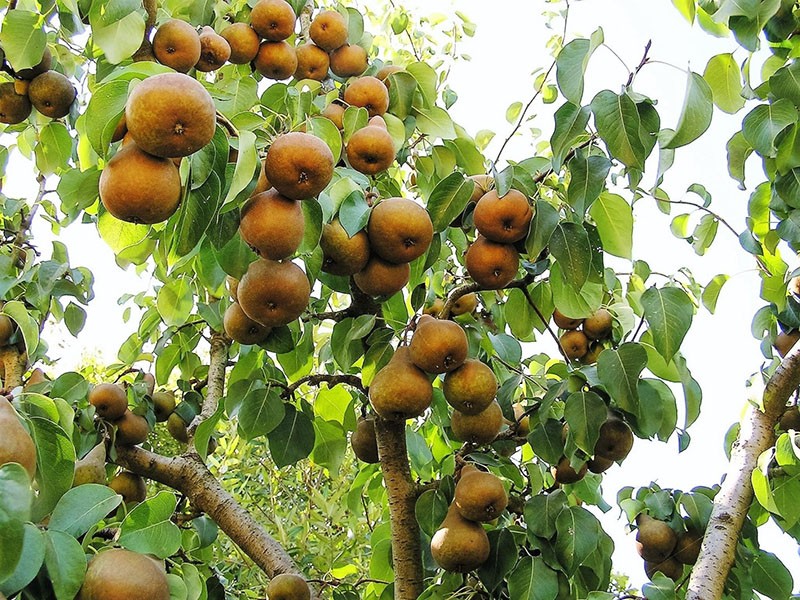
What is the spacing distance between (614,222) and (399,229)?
1.78ft

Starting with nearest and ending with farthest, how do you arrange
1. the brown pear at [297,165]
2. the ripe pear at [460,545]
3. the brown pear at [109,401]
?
the brown pear at [297,165] → the ripe pear at [460,545] → the brown pear at [109,401]

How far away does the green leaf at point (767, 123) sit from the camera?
1793 mm

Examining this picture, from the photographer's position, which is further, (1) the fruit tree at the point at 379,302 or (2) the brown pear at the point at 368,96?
(2) the brown pear at the point at 368,96

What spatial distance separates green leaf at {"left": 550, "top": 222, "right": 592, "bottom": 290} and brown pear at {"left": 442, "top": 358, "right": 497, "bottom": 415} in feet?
1.00

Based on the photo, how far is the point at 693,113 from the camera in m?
1.53

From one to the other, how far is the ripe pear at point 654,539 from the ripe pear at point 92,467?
1.43m

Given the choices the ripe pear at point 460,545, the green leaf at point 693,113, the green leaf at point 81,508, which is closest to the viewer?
the green leaf at point 81,508

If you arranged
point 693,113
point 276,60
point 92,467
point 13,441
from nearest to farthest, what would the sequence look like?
point 13,441 < point 693,113 < point 92,467 < point 276,60

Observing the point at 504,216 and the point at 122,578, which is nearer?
the point at 122,578

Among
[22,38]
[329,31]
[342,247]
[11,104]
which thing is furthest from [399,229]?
[11,104]

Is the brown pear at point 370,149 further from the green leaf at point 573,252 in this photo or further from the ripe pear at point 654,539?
the ripe pear at point 654,539

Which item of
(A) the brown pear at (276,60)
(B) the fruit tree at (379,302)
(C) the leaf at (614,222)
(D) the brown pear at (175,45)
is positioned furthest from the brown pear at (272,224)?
(A) the brown pear at (276,60)

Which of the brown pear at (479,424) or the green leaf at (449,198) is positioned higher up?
the green leaf at (449,198)

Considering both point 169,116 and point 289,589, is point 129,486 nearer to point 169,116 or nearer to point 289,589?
point 289,589
